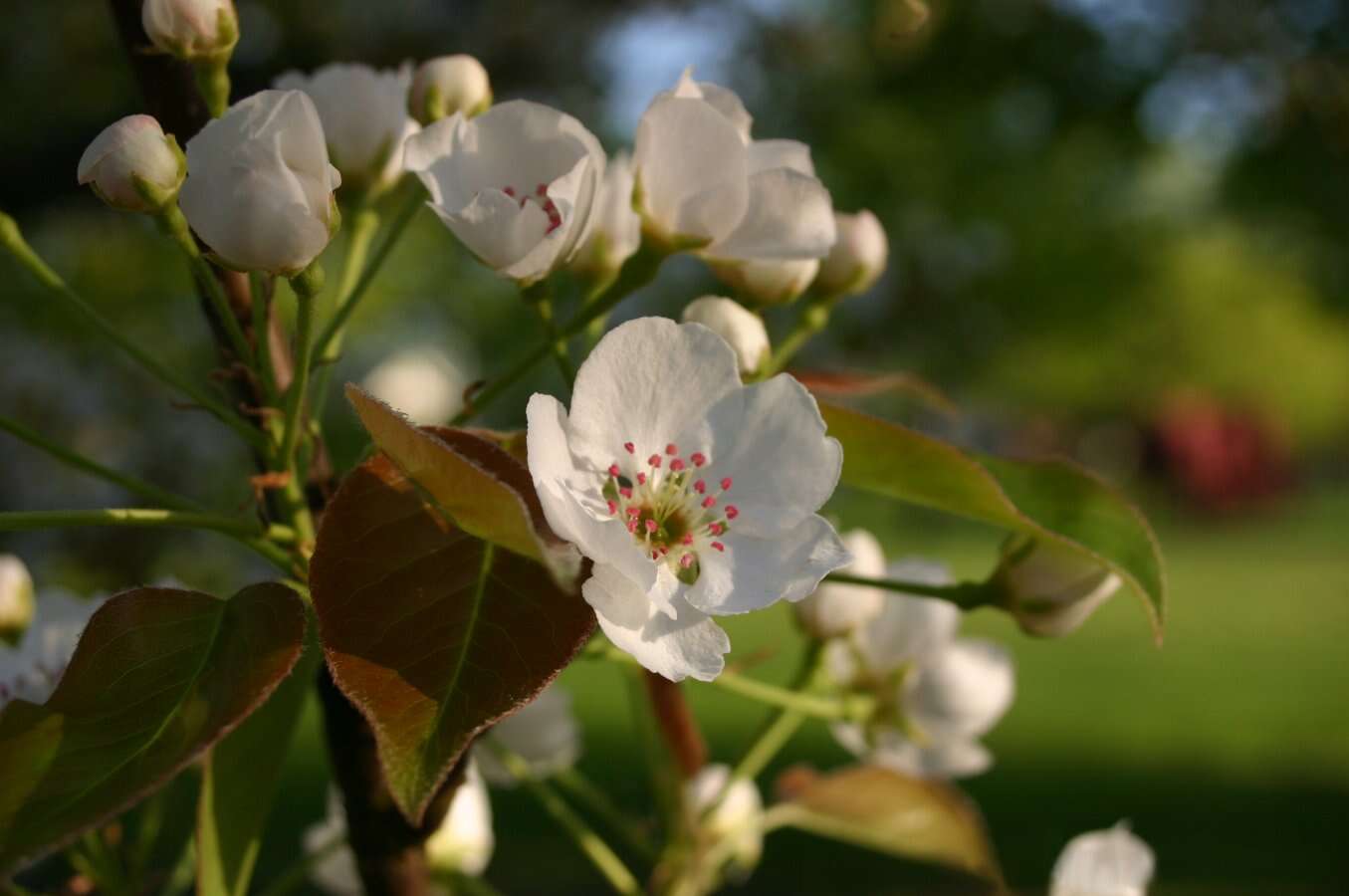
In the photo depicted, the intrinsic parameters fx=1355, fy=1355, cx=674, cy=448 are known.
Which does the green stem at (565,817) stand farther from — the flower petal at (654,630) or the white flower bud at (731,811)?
the flower petal at (654,630)

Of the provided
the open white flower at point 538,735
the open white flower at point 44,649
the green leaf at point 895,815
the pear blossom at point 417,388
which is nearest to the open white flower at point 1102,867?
the green leaf at point 895,815

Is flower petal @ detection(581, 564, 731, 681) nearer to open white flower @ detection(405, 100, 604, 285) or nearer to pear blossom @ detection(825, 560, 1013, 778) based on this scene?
open white flower @ detection(405, 100, 604, 285)

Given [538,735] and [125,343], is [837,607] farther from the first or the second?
[125,343]

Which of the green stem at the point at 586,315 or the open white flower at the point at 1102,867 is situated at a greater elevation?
the green stem at the point at 586,315

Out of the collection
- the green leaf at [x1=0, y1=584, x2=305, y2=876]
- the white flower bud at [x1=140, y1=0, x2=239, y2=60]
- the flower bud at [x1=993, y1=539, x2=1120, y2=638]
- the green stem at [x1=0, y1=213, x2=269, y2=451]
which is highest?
the white flower bud at [x1=140, y1=0, x2=239, y2=60]

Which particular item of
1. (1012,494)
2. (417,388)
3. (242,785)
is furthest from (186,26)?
(417,388)

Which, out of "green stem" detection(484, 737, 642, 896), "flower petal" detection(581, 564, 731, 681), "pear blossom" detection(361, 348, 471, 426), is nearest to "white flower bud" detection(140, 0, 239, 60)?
"flower petal" detection(581, 564, 731, 681)
